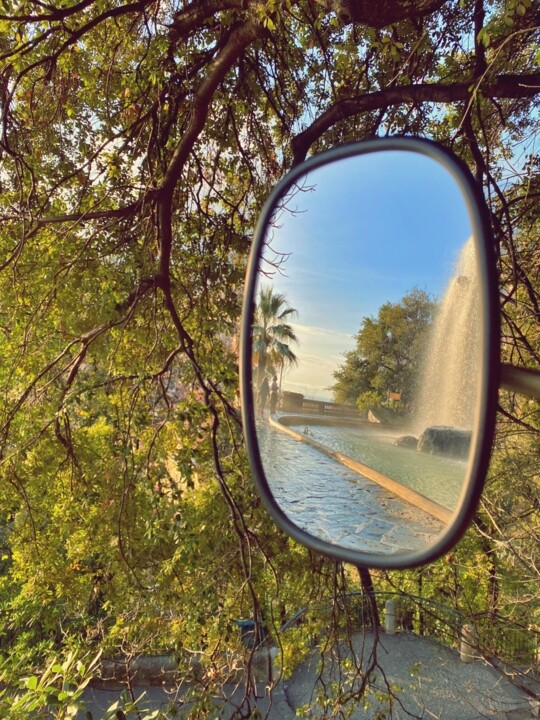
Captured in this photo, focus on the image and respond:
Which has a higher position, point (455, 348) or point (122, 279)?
point (122, 279)

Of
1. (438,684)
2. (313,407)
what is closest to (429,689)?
(438,684)

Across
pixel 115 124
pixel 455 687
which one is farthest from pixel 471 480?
pixel 455 687

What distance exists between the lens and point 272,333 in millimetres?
1085

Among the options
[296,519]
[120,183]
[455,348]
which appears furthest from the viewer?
[120,183]

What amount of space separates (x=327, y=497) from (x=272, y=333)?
0.39 meters

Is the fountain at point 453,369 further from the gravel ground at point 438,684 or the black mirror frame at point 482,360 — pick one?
the gravel ground at point 438,684

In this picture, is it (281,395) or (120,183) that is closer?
(281,395)

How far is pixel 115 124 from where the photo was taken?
342 cm

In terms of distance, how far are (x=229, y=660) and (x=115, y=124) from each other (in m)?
3.79

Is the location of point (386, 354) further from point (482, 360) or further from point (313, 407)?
point (482, 360)

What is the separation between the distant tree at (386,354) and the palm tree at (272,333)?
0.52 feet

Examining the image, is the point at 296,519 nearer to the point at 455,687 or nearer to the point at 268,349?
the point at 268,349

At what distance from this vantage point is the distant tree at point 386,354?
86 cm

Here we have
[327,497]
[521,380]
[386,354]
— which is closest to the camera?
[521,380]
